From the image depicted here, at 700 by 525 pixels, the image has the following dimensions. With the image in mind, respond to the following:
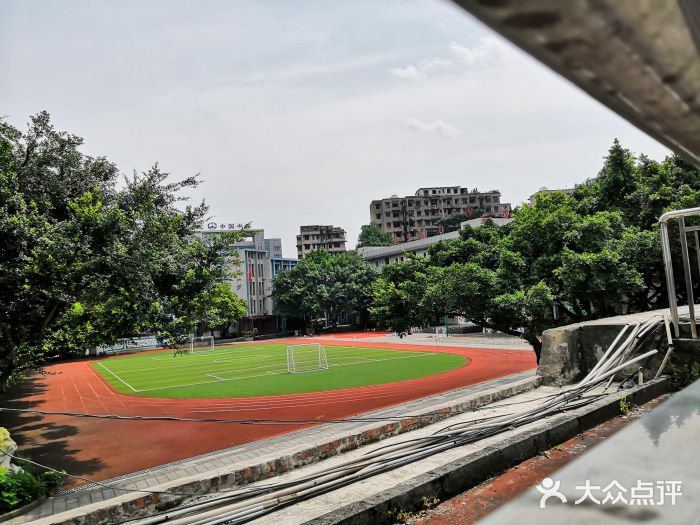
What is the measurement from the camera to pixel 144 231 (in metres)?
10.1

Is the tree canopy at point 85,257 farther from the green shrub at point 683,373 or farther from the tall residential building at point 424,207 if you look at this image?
the tall residential building at point 424,207

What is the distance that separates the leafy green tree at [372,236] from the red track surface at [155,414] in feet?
174

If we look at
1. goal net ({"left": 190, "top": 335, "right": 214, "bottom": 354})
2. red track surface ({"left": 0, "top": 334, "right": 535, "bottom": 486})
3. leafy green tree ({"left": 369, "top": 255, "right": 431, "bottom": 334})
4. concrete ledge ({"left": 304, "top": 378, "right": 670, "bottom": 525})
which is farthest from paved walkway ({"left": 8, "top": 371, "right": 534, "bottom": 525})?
goal net ({"left": 190, "top": 335, "right": 214, "bottom": 354})

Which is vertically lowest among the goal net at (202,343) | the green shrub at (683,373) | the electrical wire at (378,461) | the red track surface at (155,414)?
the red track surface at (155,414)

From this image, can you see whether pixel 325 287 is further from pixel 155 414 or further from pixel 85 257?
pixel 85 257

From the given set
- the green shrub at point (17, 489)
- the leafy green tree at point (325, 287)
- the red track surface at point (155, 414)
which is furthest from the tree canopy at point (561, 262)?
the leafy green tree at point (325, 287)

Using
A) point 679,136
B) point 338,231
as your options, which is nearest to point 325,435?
point 679,136

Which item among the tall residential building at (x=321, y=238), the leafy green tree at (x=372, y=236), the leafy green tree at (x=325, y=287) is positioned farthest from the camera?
the tall residential building at (x=321, y=238)

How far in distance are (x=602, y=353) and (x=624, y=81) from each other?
888cm

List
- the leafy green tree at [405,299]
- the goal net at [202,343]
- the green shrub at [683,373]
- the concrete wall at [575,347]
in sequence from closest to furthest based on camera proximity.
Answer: the green shrub at [683,373] → the concrete wall at [575,347] → the leafy green tree at [405,299] → the goal net at [202,343]

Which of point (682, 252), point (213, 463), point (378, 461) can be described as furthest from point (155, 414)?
point (682, 252)

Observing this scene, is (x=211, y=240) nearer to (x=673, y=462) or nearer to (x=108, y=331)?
(x=108, y=331)

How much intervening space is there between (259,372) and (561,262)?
669 inches

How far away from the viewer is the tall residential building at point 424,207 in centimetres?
8125
